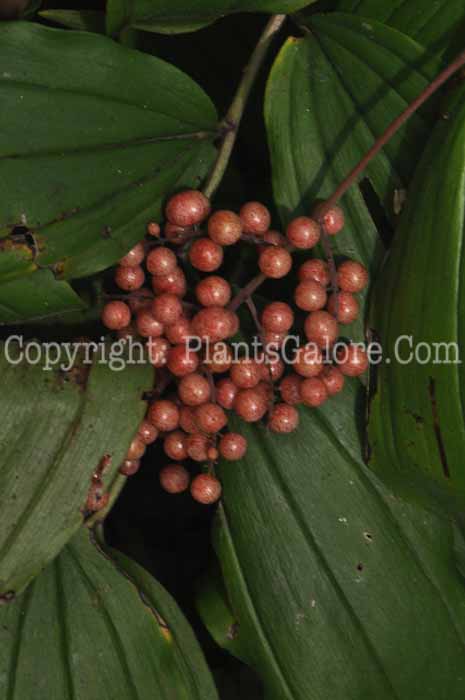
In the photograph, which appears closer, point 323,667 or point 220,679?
point 323,667

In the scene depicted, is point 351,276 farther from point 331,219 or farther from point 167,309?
point 167,309

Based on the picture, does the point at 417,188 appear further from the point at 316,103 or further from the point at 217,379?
the point at 217,379

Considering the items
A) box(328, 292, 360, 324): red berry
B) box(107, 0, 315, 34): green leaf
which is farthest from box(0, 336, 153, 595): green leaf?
box(107, 0, 315, 34): green leaf

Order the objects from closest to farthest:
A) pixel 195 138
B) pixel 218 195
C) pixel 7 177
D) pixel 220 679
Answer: pixel 7 177, pixel 195 138, pixel 218 195, pixel 220 679

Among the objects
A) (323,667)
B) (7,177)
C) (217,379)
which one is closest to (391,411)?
(217,379)

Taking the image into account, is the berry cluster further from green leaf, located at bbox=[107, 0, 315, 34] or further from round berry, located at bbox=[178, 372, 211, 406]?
green leaf, located at bbox=[107, 0, 315, 34]

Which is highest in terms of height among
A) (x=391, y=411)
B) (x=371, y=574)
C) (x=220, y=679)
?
(x=391, y=411)

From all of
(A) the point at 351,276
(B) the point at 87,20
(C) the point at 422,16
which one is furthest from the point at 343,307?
(B) the point at 87,20
